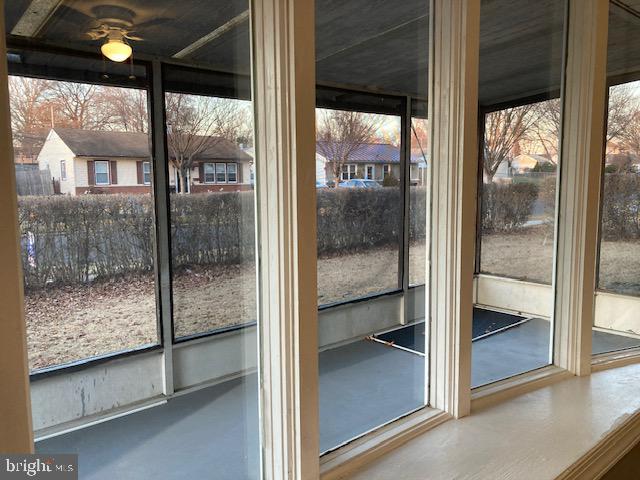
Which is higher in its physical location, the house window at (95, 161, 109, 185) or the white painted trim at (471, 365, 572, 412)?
the house window at (95, 161, 109, 185)

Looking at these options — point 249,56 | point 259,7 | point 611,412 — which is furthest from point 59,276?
point 611,412

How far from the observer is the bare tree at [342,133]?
2020 mm

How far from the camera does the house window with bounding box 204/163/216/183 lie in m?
1.65

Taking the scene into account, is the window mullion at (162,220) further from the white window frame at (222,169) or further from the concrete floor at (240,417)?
the white window frame at (222,169)

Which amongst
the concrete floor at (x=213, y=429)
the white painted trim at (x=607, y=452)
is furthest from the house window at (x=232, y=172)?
the white painted trim at (x=607, y=452)

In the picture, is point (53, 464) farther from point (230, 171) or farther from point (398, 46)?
point (398, 46)

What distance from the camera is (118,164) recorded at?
1.65 meters

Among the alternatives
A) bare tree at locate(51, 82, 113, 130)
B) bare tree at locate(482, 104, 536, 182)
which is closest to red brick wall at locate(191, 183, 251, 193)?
bare tree at locate(51, 82, 113, 130)

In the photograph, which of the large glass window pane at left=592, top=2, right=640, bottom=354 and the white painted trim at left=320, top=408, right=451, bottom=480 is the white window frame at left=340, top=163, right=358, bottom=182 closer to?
the white painted trim at left=320, top=408, right=451, bottom=480

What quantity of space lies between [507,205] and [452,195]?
0.96 m

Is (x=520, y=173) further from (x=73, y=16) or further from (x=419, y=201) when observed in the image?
(x=73, y=16)

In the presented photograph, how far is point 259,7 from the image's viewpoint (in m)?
1.15

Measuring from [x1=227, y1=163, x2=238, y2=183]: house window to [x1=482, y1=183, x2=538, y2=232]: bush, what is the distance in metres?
1.36

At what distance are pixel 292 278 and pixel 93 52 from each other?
1.10m
